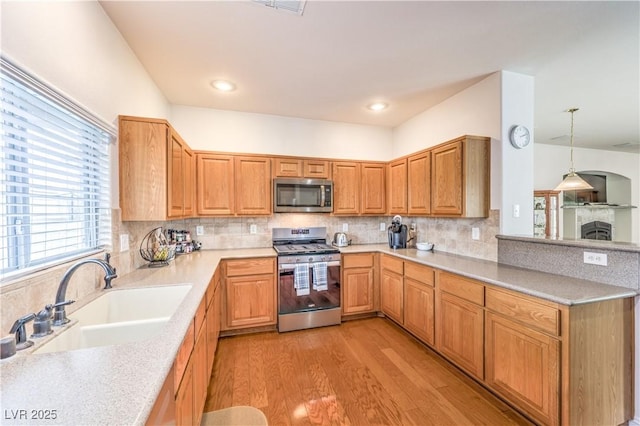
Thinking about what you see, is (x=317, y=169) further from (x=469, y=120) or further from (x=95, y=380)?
(x=95, y=380)

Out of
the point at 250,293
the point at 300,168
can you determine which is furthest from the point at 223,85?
the point at 250,293

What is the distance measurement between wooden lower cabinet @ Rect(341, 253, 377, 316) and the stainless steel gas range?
4.6 inches

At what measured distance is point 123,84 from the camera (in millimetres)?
1996

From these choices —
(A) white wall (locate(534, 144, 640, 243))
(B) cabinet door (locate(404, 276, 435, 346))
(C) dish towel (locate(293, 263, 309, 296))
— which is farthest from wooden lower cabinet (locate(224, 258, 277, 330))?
(A) white wall (locate(534, 144, 640, 243))

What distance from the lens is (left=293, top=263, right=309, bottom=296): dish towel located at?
3.02 m

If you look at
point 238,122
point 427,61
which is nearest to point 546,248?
point 427,61

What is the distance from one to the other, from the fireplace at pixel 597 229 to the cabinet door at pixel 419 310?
5.38 m

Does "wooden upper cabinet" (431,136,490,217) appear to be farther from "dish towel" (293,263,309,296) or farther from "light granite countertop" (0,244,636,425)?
"dish towel" (293,263,309,296)

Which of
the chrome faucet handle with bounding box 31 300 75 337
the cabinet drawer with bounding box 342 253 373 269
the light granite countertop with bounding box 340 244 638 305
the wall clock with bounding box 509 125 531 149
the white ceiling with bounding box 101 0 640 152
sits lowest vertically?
the cabinet drawer with bounding box 342 253 373 269

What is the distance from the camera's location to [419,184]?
10.2ft

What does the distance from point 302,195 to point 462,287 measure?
81.0 inches

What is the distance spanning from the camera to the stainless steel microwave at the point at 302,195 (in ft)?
10.9

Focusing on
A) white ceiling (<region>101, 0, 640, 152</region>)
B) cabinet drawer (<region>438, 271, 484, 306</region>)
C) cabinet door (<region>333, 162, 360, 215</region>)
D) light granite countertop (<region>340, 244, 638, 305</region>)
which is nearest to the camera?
light granite countertop (<region>340, 244, 638, 305</region>)

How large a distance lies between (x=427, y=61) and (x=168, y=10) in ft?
6.60
